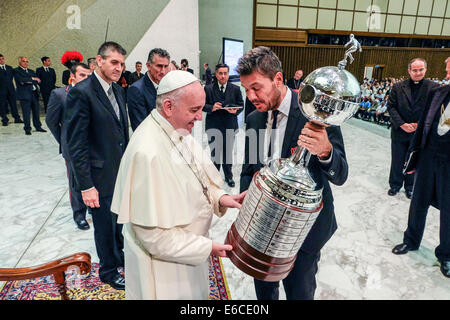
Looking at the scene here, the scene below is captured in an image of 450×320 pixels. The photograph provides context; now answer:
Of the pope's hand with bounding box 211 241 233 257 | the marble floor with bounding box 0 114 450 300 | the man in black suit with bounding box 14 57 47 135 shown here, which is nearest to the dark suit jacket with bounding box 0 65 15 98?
the man in black suit with bounding box 14 57 47 135

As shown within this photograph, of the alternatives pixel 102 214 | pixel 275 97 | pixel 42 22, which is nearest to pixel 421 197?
pixel 275 97

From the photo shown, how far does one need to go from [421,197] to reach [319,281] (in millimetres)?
1303

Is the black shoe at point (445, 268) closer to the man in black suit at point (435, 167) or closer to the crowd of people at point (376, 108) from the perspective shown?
the man in black suit at point (435, 167)

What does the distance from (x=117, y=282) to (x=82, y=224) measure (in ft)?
3.95

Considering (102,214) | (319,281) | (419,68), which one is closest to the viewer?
(102,214)

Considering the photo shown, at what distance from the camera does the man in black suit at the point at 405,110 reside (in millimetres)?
3902

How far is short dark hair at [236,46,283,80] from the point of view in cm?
131

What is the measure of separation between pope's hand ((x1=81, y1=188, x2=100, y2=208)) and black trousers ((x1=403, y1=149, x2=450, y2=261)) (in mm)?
Answer: 2915

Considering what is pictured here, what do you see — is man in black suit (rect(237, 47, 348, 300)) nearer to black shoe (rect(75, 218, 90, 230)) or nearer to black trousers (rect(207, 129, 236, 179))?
black shoe (rect(75, 218, 90, 230))

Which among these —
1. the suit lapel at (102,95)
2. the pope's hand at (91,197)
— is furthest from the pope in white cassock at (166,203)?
the suit lapel at (102,95)

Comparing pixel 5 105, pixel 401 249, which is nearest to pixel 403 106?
pixel 401 249

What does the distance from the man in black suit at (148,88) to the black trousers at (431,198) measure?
2.76 metres

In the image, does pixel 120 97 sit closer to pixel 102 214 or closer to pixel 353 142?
pixel 102 214

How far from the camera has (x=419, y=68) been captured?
3801 millimetres
